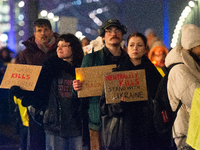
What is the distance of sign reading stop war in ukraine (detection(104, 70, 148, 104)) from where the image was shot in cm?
322

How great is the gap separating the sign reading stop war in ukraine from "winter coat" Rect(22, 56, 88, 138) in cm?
50

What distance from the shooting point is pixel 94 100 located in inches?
140

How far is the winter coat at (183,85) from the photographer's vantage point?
9.62 ft

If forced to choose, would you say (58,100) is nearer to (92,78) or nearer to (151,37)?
(92,78)

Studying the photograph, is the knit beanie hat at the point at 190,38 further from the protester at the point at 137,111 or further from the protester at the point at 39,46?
the protester at the point at 39,46

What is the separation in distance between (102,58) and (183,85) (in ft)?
3.44

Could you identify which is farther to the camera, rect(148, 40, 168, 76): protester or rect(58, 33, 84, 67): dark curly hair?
rect(148, 40, 168, 76): protester

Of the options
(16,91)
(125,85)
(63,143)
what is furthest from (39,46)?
(125,85)

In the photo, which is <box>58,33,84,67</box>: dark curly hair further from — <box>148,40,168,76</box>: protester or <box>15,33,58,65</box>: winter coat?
<box>148,40,168,76</box>: protester

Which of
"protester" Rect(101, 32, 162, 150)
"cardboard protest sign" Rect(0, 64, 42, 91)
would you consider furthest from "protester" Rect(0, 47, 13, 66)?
"protester" Rect(101, 32, 162, 150)

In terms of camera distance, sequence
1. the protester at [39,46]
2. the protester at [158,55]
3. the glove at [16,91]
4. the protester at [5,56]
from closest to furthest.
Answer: the glove at [16,91] → the protester at [39,46] → the protester at [158,55] → the protester at [5,56]

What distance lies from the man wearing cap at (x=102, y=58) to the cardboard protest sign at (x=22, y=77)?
1.77 feet

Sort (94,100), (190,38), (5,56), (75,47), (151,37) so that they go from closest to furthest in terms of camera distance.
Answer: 1. (190,38)
2. (94,100)
3. (75,47)
4. (151,37)
5. (5,56)

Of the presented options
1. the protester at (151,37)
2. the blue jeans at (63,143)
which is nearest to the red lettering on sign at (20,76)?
the blue jeans at (63,143)
